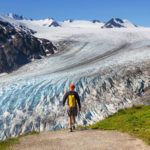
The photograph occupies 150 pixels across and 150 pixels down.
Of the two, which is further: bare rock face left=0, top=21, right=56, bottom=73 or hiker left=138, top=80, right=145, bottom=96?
bare rock face left=0, top=21, right=56, bottom=73

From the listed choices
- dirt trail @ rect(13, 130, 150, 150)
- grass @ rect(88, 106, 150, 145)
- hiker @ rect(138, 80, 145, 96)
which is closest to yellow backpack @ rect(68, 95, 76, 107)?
grass @ rect(88, 106, 150, 145)

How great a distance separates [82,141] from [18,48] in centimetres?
7178

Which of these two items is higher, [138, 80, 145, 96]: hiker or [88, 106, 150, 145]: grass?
[138, 80, 145, 96]: hiker

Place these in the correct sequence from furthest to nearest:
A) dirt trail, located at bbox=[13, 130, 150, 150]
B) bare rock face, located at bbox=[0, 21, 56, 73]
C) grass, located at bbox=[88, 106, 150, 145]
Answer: bare rock face, located at bbox=[0, 21, 56, 73], grass, located at bbox=[88, 106, 150, 145], dirt trail, located at bbox=[13, 130, 150, 150]

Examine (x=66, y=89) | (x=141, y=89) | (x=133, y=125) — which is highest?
(x=66, y=89)

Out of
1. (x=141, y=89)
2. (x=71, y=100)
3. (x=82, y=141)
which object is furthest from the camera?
(x=141, y=89)

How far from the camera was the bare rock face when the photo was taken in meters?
83.1

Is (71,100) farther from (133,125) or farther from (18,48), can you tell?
(18,48)

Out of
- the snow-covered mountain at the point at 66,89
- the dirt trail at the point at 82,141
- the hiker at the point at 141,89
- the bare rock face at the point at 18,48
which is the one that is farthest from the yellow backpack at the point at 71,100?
the bare rock face at the point at 18,48

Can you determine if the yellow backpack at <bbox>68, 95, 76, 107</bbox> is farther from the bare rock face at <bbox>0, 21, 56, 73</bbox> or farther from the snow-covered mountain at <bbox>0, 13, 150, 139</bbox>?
the bare rock face at <bbox>0, 21, 56, 73</bbox>

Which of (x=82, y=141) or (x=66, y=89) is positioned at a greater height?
(x=66, y=89)

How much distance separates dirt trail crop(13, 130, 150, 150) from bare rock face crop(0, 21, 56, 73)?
203 feet

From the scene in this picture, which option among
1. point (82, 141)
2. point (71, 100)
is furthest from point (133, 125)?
point (82, 141)

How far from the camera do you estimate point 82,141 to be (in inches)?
686
